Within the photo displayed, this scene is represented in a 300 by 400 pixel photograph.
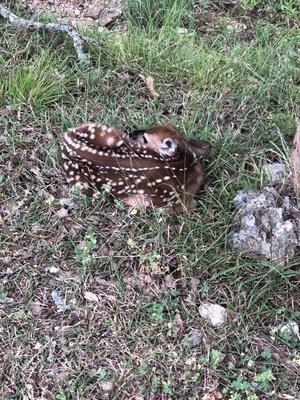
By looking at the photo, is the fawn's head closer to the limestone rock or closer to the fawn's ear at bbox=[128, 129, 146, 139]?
the fawn's ear at bbox=[128, 129, 146, 139]

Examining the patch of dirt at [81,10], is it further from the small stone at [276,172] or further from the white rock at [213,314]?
the white rock at [213,314]

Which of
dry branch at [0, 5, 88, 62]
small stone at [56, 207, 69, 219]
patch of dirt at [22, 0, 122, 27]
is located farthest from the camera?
patch of dirt at [22, 0, 122, 27]

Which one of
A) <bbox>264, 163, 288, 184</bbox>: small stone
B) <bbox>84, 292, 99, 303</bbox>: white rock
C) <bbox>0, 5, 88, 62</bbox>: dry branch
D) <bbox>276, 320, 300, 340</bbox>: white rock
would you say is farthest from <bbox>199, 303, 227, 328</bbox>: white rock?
<bbox>0, 5, 88, 62</bbox>: dry branch

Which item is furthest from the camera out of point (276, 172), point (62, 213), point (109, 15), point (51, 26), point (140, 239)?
point (109, 15)

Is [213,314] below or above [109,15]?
below

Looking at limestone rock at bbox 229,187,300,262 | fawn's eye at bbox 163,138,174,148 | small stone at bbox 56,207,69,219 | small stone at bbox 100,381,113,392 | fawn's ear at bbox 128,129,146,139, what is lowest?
small stone at bbox 100,381,113,392

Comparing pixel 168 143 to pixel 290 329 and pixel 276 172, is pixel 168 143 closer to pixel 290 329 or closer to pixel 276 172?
pixel 276 172

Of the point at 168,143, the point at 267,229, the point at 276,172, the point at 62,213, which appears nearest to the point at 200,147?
the point at 168,143

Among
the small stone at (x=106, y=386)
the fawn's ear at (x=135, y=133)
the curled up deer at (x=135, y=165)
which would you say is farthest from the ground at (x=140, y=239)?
the fawn's ear at (x=135, y=133)
